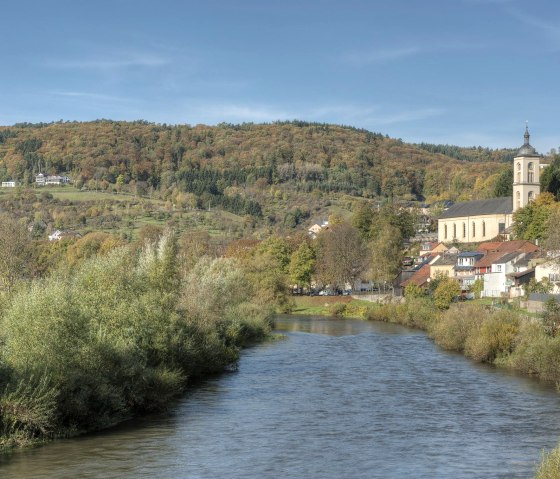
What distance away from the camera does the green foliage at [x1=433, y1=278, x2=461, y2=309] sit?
2835 inches

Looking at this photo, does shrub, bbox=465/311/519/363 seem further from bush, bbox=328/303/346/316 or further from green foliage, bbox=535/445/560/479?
bush, bbox=328/303/346/316

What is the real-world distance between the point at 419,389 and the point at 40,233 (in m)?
109

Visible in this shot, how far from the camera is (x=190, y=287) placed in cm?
4553

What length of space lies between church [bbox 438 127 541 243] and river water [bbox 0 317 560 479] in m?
71.7

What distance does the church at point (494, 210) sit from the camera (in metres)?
112

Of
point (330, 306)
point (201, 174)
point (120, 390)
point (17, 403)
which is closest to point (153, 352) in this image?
point (120, 390)

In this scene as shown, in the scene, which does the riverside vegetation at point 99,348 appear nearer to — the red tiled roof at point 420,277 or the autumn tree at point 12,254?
the autumn tree at point 12,254

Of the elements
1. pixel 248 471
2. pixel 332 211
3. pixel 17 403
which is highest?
pixel 332 211

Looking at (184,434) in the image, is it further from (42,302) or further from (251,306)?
(251,306)

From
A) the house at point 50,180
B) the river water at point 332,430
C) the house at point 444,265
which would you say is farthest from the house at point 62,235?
the river water at point 332,430

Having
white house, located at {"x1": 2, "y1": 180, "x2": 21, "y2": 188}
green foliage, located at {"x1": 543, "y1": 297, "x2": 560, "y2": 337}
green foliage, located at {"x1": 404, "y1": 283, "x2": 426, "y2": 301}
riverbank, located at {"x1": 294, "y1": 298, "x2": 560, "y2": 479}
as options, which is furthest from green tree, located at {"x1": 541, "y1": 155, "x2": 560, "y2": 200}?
white house, located at {"x1": 2, "y1": 180, "x2": 21, "y2": 188}

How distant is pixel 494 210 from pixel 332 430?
94.0m

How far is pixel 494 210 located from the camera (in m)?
118

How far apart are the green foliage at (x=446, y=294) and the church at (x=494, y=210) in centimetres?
3853
